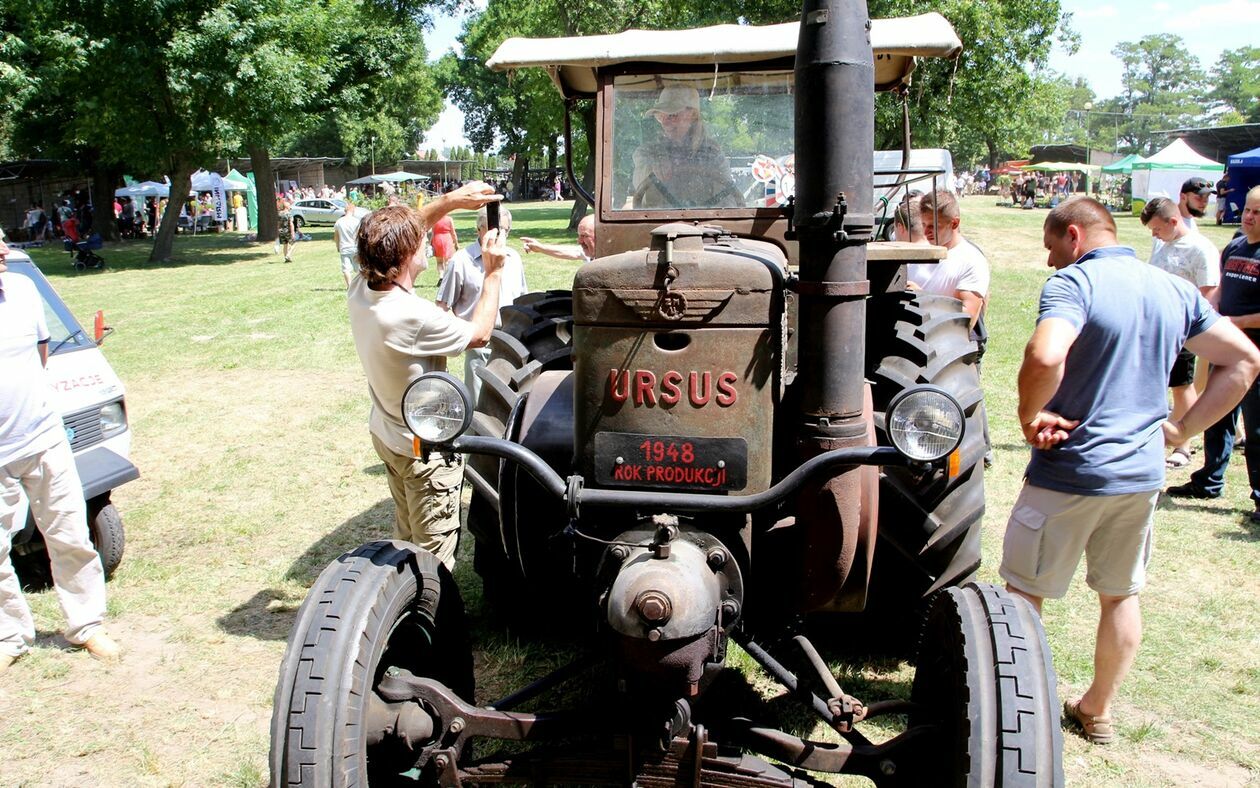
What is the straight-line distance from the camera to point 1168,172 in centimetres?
3641

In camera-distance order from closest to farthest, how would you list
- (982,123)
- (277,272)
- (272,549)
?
(272,549), (277,272), (982,123)

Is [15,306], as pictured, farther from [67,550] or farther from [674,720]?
[674,720]

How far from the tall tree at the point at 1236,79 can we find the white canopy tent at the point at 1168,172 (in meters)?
84.9

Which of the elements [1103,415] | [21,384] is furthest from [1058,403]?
[21,384]

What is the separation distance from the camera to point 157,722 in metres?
4.04

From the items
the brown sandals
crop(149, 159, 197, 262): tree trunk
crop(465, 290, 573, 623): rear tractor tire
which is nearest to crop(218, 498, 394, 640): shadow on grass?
crop(465, 290, 573, 623): rear tractor tire

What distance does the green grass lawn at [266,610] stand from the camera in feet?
12.4

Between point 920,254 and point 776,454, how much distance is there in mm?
1405

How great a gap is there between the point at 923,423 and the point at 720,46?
7.94 ft

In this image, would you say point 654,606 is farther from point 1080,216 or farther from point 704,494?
point 1080,216

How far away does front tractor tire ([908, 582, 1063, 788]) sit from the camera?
2418 millimetres

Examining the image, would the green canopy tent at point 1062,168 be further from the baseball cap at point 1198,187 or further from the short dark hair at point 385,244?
the short dark hair at point 385,244

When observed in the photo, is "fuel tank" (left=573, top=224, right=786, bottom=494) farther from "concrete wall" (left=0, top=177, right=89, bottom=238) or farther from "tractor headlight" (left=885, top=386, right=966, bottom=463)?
"concrete wall" (left=0, top=177, right=89, bottom=238)

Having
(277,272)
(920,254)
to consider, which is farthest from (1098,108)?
(920,254)
